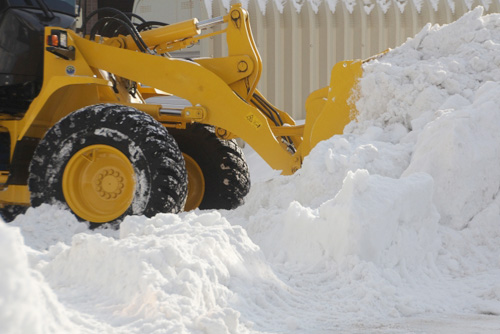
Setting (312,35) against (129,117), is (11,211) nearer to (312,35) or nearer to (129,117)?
(129,117)

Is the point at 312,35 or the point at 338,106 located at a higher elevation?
the point at 312,35

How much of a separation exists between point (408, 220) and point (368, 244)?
0.40 m

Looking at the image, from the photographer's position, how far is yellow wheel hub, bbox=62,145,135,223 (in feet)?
18.1

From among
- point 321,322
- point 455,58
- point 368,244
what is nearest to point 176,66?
point 455,58

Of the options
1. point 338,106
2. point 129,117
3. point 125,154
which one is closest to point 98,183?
point 125,154

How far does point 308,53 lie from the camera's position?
11.9 metres

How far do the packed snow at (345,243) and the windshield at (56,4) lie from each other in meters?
1.96

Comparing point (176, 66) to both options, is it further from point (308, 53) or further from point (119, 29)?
point (308, 53)

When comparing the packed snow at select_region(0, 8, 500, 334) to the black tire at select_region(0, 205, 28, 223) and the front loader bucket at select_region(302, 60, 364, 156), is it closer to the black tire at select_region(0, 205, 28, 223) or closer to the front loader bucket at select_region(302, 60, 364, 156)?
the front loader bucket at select_region(302, 60, 364, 156)

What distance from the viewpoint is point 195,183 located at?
22.4ft

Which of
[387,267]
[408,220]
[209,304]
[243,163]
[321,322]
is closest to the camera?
[209,304]

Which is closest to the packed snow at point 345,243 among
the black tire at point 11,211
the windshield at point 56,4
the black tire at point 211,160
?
the black tire at point 11,211

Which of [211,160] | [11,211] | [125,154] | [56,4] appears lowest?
[11,211]

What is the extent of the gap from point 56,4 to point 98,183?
79.5 inches
